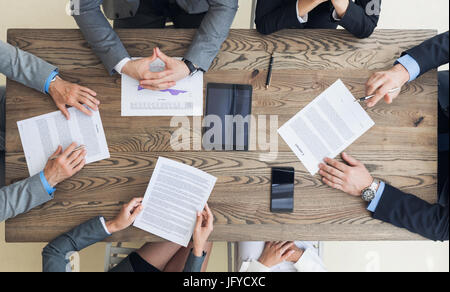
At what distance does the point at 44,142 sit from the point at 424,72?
136 centimetres

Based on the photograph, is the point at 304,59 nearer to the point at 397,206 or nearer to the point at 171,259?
the point at 397,206

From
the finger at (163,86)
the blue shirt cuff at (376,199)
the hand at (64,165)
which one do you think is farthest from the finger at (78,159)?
the blue shirt cuff at (376,199)

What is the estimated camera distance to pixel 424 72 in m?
1.14

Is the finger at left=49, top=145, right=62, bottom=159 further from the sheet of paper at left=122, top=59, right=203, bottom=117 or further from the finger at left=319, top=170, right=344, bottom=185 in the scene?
the finger at left=319, top=170, right=344, bottom=185

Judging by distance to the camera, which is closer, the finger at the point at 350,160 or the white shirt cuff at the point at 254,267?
the finger at the point at 350,160

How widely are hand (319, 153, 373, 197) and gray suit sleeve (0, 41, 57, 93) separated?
3.33ft

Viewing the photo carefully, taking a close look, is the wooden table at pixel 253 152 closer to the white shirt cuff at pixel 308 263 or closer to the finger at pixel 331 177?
the finger at pixel 331 177

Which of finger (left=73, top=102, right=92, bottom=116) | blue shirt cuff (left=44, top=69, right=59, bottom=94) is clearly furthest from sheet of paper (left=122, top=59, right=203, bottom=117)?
blue shirt cuff (left=44, top=69, right=59, bottom=94)

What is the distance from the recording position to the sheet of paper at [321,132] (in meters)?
1.15

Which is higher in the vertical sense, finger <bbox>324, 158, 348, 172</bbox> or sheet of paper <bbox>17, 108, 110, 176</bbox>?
sheet of paper <bbox>17, 108, 110, 176</bbox>

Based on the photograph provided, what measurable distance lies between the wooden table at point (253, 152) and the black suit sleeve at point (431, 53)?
0.15ft

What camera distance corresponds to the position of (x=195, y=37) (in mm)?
1145

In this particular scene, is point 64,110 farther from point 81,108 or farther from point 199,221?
point 199,221

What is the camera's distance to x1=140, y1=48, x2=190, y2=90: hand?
111 centimetres
